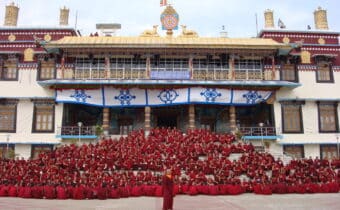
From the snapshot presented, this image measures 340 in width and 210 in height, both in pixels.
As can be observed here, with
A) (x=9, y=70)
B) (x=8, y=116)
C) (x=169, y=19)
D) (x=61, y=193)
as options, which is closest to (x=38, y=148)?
(x=8, y=116)

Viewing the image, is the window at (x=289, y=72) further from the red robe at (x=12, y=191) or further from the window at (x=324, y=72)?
the red robe at (x=12, y=191)

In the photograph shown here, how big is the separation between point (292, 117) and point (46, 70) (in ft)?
50.7

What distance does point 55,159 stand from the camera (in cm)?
1741

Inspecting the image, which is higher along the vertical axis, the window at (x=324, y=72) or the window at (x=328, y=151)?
the window at (x=324, y=72)

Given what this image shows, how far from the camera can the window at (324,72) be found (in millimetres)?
24297

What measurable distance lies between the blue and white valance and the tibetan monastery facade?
0.06 metres

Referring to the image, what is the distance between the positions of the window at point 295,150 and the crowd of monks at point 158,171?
437 cm

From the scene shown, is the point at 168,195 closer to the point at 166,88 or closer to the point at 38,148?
the point at 166,88

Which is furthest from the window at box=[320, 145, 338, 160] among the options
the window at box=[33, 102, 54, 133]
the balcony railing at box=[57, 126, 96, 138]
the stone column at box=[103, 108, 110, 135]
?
the window at box=[33, 102, 54, 133]

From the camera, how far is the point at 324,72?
24438 millimetres

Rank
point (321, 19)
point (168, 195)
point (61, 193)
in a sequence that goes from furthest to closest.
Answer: point (321, 19)
point (61, 193)
point (168, 195)

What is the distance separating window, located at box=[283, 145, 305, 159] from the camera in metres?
23.1

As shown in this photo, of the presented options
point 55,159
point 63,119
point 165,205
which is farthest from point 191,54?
point 165,205

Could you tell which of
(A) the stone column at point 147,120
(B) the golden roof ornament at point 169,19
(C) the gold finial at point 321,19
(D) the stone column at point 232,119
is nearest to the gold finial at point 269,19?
(C) the gold finial at point 321,19
